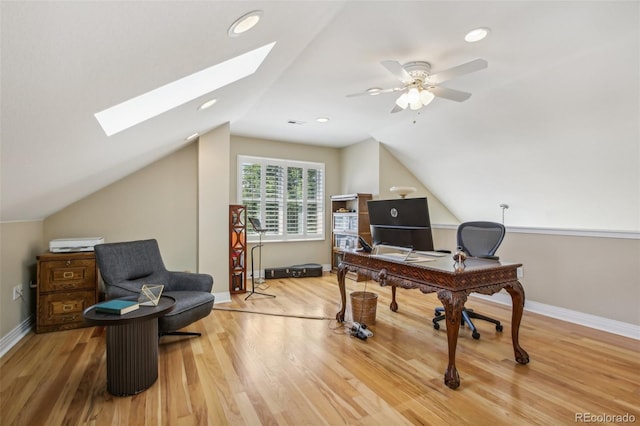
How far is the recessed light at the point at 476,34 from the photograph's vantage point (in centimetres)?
236

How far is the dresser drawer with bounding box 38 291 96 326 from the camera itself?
3.08 m

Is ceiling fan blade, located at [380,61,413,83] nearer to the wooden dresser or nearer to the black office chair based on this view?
the black office chair

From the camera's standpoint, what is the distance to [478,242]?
11.5 ft

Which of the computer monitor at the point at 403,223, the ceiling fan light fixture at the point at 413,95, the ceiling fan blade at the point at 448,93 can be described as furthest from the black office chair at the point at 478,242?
the ceiling fan light fixture at the point at 413,95

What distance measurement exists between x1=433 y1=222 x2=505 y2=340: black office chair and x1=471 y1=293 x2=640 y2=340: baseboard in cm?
104

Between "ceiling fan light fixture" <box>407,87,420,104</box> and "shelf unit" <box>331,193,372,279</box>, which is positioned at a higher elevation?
"ceiling fan light fixture" <box>407,87,420,104</box>

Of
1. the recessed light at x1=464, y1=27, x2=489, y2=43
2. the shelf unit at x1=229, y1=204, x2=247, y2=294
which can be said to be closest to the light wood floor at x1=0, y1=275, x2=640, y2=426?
the shelf unit at x1=229, y1=204, x2=247, y2=294

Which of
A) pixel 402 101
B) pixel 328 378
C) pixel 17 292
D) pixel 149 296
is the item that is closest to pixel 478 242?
pixel 402 101

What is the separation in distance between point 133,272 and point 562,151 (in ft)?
16.2

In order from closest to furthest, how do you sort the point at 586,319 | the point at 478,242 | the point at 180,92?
1. the point at 180,92
2. the point at 586,319
3. the point at 478,242

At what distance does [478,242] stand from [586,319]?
4.70 ft

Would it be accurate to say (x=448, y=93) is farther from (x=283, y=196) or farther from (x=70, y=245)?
(x=70, y=245)

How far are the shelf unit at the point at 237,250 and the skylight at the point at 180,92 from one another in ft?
7.75

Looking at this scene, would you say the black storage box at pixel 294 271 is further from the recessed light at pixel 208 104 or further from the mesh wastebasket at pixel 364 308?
the recessed light at pixel 208 104
